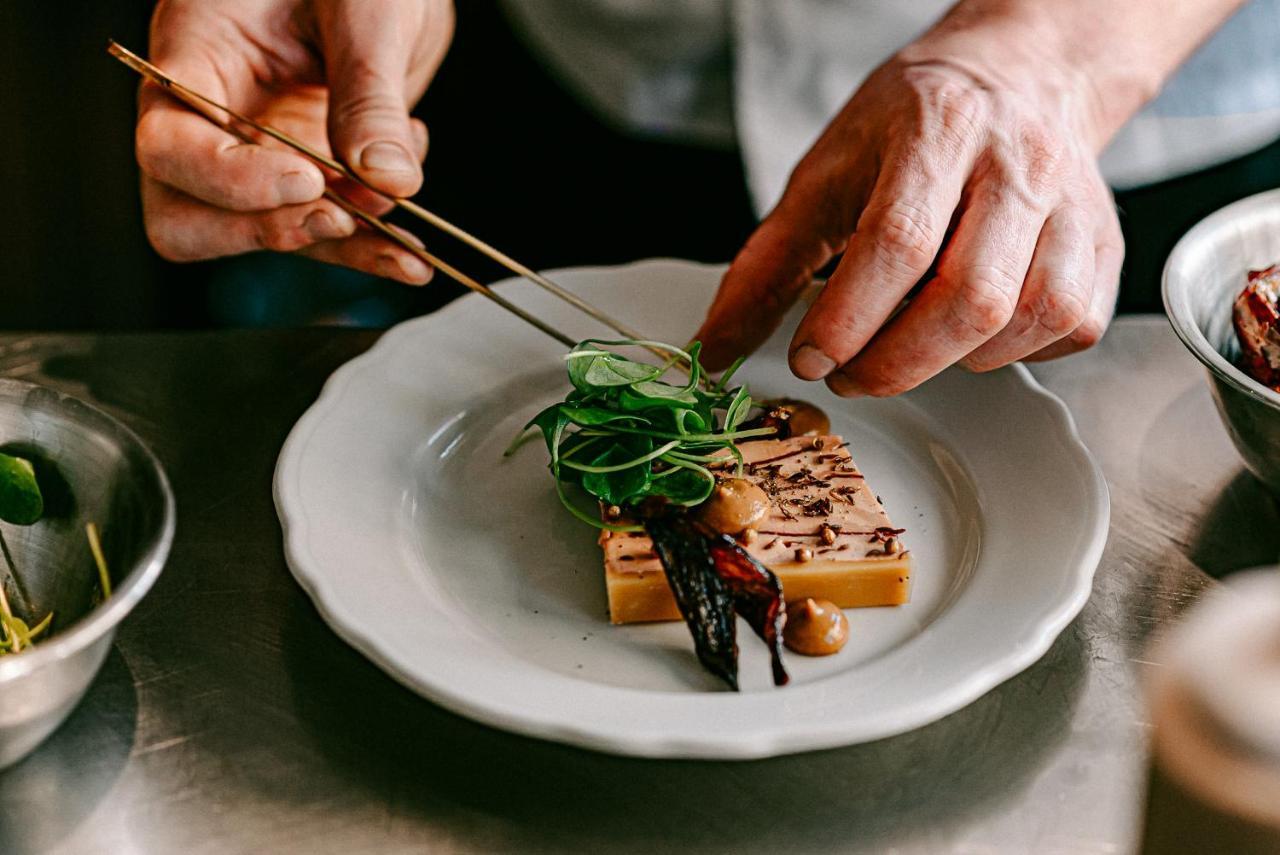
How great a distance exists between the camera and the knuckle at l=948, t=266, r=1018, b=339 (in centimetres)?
98

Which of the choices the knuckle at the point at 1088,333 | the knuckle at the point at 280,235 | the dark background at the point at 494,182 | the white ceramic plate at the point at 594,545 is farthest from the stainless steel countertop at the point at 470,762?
the dark background at the point at 494,182

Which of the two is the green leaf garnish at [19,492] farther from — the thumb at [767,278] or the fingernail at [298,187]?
the thumb at [767,278]

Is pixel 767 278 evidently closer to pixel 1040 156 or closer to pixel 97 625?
pixel 1040 156

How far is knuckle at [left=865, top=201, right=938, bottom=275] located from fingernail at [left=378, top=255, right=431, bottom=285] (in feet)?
1.44

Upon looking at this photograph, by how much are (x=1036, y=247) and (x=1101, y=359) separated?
32cm

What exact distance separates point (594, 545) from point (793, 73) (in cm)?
70

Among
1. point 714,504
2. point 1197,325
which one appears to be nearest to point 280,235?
point 714,504

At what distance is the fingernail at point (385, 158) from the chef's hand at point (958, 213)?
1.12ft

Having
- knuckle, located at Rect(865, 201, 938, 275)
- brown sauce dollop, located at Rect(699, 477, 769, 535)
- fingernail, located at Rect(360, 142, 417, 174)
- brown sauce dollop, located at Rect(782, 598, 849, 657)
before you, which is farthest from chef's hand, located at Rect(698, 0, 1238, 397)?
fingernail, located at Rect(360, 142, 417, 174)

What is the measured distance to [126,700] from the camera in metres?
0.89

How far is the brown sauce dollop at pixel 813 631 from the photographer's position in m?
0.90

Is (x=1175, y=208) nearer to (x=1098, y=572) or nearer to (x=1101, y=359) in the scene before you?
(x=1101, y=359)

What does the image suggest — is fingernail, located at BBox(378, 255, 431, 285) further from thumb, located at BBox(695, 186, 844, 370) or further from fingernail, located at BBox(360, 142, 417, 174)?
thumb, located at BBox(695, 186, 844, 370)

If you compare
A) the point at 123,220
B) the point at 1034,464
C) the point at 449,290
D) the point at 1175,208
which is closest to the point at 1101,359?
the point at 1034,464
